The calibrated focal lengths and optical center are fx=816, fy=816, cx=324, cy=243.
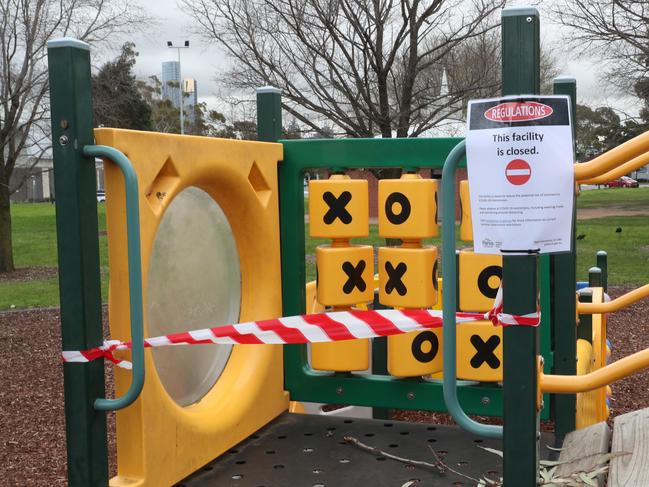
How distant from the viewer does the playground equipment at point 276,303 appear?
2.23m

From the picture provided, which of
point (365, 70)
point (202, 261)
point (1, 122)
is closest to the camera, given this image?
point (202, 261)

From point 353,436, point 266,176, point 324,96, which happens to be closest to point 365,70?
point 324,96

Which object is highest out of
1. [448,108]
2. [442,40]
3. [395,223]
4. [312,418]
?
[442,40]

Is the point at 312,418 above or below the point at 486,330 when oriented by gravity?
below

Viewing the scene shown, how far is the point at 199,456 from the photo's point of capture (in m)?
3.16

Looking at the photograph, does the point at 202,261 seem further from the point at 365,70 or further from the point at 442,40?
the point at 442,40

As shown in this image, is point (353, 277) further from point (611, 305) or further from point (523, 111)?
point (523, 111)

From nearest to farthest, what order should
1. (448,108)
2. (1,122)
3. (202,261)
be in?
(202,261) → (448,108) → (1,122)

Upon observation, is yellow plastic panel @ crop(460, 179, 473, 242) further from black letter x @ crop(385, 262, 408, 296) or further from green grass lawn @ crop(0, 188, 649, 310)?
green grass lawn @ crop(0, 188, 649, 310)

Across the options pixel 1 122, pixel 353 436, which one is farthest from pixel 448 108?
pixel 353 436

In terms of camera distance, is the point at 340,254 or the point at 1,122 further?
the point at 1,122

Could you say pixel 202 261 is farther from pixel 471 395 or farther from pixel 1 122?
pixel 1 122

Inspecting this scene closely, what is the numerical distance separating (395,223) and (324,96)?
5760 mm

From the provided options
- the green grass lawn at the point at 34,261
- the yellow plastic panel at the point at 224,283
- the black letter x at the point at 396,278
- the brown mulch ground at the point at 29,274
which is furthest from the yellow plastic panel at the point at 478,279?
the brown mulch ground at the point at 29,274
